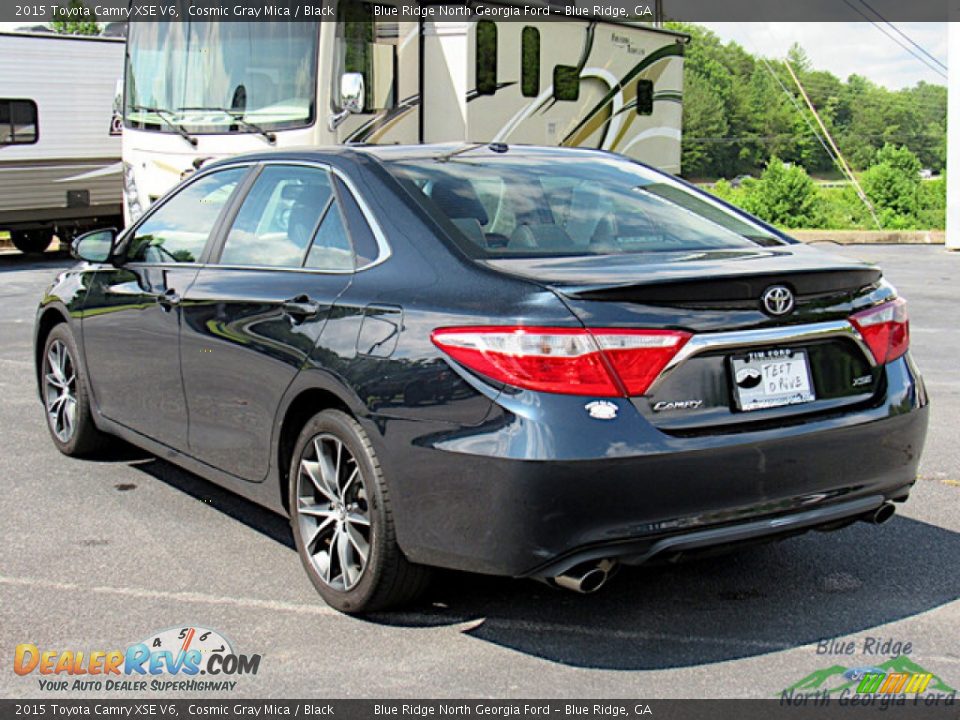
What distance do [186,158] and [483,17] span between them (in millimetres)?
3640

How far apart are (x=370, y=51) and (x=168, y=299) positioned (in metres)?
7.86

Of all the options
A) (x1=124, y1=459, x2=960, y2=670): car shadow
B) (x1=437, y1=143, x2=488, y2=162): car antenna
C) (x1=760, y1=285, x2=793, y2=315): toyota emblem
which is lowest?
(x1=124, y1=459, x2=960, y2=670): car shadow

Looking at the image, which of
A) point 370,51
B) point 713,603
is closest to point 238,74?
point 370,51

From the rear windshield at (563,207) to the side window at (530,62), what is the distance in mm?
9924

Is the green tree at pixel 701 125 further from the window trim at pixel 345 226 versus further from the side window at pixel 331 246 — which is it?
the side window at pixel 331 246

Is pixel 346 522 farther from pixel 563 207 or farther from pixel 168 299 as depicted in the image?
pixel 168 299

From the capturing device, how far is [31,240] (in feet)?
75.7

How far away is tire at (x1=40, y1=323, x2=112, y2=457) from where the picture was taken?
6633mm

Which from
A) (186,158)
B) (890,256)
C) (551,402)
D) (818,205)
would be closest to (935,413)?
(551,402)

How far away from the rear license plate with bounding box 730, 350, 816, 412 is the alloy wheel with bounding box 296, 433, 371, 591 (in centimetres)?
128

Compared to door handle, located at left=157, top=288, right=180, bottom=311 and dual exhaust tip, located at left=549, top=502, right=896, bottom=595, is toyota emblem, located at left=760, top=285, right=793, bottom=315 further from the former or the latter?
door handle, located at left=157, top=288, right=180, bottom=311

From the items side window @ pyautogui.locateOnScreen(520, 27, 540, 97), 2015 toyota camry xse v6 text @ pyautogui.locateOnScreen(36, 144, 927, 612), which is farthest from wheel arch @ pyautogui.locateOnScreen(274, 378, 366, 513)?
side window @ pyautogui.locateOnScreen(520, 27, 540, 97)

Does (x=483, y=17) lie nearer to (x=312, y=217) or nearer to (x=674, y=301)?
(x=312, y=217)

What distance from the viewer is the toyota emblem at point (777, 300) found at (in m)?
4.06
